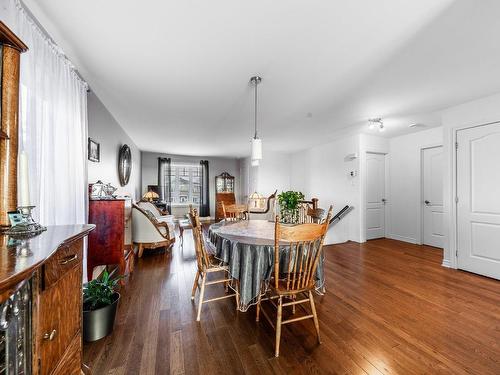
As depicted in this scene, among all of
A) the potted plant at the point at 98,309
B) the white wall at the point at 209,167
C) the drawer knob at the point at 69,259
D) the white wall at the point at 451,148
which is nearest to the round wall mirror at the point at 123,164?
the potted plant at the point at 98,309

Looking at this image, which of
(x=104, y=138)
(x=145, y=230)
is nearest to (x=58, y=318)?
(x=145, y=230)

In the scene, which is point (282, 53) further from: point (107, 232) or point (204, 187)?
point (204, 187)

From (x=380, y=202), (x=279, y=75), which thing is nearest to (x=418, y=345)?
(x=279, y=75)

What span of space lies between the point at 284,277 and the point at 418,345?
111cm

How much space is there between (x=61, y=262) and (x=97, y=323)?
1.08 meters

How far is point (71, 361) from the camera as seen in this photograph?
1133mm

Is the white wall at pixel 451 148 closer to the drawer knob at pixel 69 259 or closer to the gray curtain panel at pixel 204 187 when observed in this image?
the drawer knob at pixel 69 259

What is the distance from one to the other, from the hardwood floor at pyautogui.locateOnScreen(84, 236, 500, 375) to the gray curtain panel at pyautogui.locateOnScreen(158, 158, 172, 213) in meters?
5.32

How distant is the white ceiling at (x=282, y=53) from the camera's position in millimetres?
1515

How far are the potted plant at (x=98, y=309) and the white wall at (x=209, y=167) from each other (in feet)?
21.0

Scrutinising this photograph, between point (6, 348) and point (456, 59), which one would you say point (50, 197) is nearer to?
point (6, 348)

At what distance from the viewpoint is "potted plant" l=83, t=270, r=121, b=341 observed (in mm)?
1687

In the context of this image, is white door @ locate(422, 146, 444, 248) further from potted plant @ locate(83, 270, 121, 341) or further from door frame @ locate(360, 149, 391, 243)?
potted plant @ locate(83, 270, 121, 341)

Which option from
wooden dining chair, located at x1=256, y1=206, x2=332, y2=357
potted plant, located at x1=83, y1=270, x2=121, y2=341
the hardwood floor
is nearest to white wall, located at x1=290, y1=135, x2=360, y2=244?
the hardwood floor
